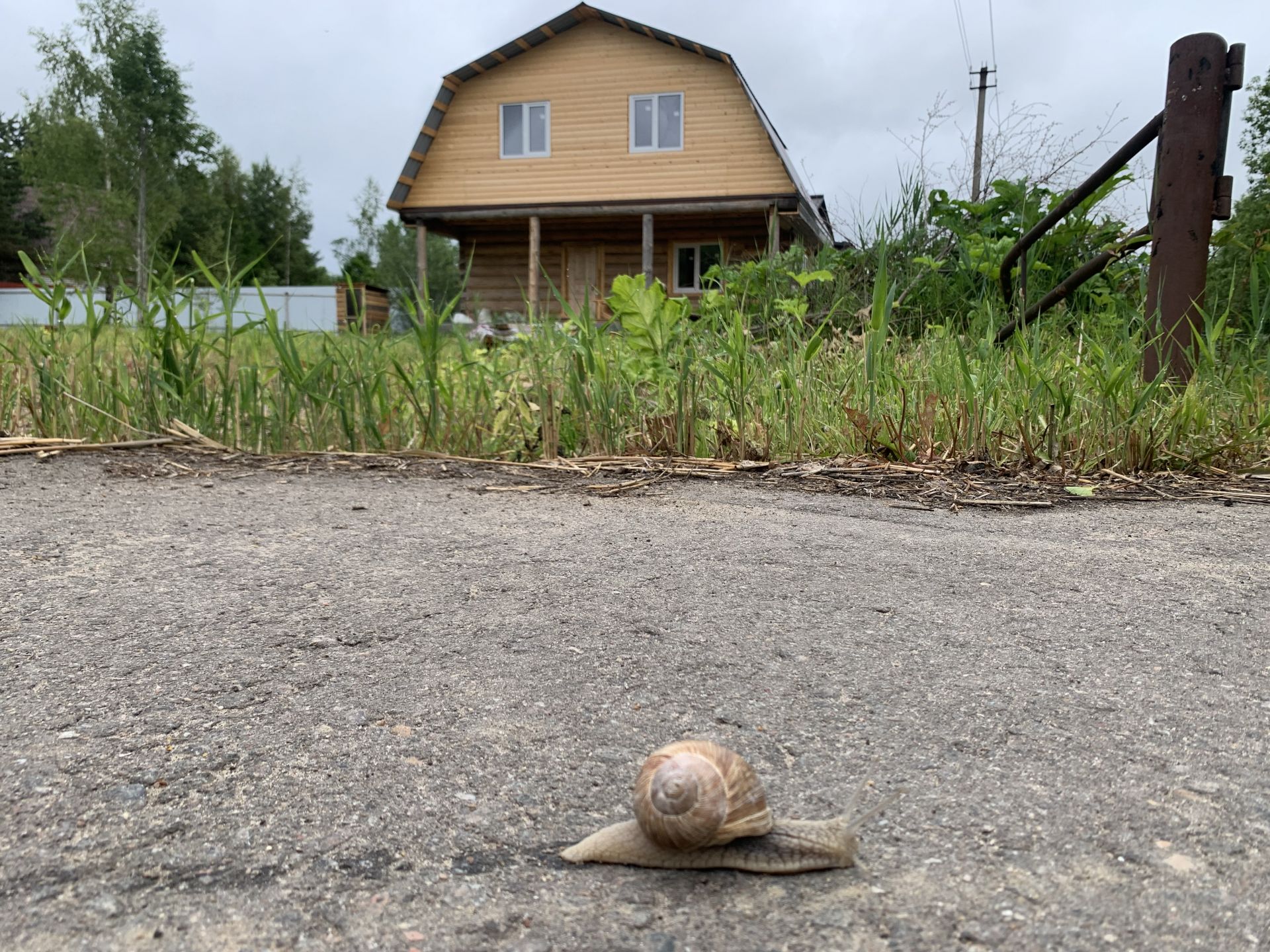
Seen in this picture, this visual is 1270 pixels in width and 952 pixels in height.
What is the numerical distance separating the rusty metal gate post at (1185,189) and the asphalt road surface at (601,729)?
1054mm

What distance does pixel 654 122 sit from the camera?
497 inches

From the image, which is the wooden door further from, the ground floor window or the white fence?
the white fence

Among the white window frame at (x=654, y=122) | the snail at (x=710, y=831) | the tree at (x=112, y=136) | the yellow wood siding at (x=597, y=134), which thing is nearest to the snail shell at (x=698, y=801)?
the snail at (x=710, y=831)

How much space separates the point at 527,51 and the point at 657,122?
91.9 inches

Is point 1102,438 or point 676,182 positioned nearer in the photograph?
point 1102,438

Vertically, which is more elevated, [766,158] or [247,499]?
[766,158]

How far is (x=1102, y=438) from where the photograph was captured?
221cm

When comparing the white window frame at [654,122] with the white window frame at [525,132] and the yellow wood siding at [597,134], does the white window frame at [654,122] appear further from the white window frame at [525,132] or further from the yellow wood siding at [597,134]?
the white window frame at [525,132]

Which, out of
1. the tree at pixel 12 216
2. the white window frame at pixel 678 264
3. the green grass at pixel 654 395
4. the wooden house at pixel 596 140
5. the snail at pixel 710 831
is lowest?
the snail at pixel 710 831

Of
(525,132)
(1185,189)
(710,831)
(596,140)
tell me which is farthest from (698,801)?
(525,132)

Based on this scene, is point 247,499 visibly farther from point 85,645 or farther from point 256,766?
point 256,766

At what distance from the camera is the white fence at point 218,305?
8.11 feet

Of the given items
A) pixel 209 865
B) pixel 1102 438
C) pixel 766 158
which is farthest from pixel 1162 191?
pixel 766 158

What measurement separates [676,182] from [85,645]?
40.4ft
